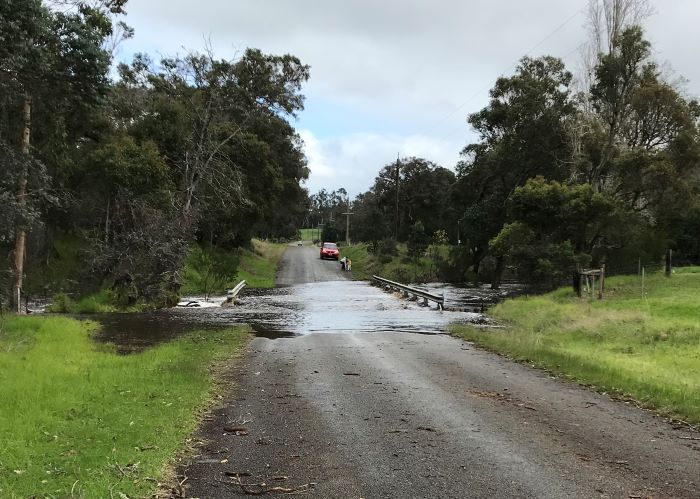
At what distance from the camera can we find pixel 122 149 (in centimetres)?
2717

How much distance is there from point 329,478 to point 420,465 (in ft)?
2.84

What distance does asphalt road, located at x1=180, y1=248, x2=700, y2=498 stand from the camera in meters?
4.86

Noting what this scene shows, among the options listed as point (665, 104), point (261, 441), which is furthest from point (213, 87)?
point (261, 441)

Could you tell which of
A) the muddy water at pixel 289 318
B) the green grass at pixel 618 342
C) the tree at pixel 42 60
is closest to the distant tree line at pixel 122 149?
the tree at pixel 42 60

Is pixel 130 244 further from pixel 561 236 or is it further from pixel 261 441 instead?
pixel 561 236

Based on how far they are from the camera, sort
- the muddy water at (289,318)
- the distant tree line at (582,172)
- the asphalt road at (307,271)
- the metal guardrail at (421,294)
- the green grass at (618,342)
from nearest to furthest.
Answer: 1. the green grass at (618,342)
2. the muddy water at (289,318)
3. the metal guardrail at (421,294)
4. the distant tree line at (582,172)
5. the asphalt road at (307,271)

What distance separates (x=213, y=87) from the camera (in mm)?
32000

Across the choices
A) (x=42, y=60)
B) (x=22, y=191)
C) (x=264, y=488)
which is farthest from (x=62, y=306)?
(x=264, y=488)

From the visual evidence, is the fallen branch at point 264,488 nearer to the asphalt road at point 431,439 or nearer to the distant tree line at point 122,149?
the asphalt road at point 431,439

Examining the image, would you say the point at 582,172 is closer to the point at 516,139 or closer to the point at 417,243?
the point at 516,139

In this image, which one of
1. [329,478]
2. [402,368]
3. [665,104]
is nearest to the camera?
[329,478]

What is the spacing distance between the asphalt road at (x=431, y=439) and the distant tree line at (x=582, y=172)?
20318mm

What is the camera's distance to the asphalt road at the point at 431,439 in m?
4.86

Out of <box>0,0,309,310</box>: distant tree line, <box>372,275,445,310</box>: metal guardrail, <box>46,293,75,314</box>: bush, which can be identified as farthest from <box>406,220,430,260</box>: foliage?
<box>46,293,75,314</box>: bush
